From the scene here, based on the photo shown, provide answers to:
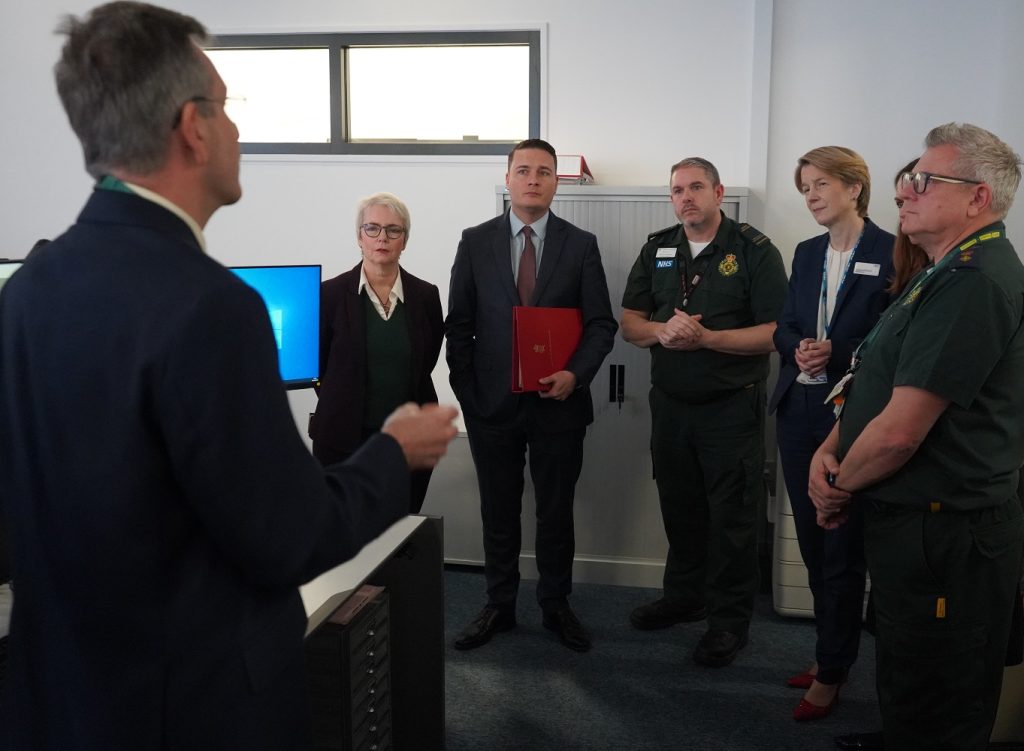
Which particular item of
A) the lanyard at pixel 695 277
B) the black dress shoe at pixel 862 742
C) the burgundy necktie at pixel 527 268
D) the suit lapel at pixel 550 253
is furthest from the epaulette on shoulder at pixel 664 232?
the black dress shoe at pixel 862 742

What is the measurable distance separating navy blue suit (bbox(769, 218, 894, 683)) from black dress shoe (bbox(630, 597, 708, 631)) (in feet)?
2.23

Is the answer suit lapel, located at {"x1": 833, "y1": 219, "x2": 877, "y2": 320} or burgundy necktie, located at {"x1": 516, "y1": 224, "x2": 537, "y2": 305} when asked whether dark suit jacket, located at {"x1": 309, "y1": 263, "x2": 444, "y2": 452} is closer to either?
burgundy necktie, located at {"x1": 516, "y1": 224, "x2": 537, "y2": 305}

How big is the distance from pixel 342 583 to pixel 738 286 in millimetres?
1795

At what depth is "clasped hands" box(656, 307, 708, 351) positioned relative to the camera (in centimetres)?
284

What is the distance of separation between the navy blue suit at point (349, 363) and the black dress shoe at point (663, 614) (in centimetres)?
101

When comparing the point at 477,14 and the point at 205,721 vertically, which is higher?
the point at 477,14

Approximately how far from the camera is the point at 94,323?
0.89 metres

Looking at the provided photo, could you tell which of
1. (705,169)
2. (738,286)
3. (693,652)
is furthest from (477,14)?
(693,652)

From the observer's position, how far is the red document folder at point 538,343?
2.85 meters

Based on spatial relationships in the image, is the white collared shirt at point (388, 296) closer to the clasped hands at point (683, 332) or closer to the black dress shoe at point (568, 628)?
the clasped hands at point (683, 332)

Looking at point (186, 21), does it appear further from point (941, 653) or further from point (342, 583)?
point (941, 653)

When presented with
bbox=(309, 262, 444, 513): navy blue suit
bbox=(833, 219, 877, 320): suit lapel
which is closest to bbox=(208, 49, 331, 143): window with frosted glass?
bbox=(309, 262, 444, 513): navy blue suit

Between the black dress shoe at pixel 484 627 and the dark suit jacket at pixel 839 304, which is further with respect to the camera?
the black dress shoe at pixel 484 627

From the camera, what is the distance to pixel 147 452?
896 mm
